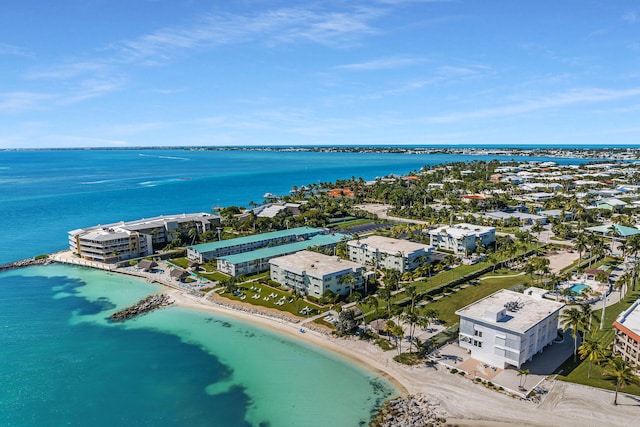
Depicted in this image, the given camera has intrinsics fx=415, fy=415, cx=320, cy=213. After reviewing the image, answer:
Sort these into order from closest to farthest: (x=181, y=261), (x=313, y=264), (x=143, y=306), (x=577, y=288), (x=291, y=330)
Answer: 1. (x=291, y=330)
2. (x=143, y=306)
3. (x=577, y=288)
4. (x=313, y=264)
5. (x=181, y=261)

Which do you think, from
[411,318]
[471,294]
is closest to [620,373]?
[411,318]

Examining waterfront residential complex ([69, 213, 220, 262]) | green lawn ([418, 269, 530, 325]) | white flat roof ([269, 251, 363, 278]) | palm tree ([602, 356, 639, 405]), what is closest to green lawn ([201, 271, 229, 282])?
white flat roof ([269, 251, 363, 278])

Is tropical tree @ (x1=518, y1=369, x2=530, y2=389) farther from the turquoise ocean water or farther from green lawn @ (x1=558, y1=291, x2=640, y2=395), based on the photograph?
the turquoise ocean water

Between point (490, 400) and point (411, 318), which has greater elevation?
point (411, 318)

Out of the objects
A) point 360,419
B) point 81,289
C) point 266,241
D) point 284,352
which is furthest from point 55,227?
point 360,419

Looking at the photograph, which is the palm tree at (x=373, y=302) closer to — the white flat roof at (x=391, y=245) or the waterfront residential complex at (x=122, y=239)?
the white flat roof at (x=391, y=245)

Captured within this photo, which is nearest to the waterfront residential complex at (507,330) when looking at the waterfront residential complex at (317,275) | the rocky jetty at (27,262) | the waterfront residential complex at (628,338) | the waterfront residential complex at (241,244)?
the waterfront residential complex at (628,338)

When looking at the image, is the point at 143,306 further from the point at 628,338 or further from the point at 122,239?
the point at 628,338

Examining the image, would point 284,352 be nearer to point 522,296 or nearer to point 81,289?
point 522,296
